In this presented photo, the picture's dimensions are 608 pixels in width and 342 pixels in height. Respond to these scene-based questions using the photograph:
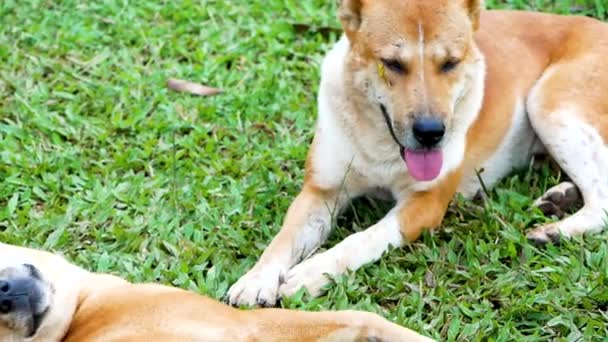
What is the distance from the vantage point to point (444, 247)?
5457 mm

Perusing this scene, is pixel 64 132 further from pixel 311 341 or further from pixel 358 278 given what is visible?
pixel 311 341

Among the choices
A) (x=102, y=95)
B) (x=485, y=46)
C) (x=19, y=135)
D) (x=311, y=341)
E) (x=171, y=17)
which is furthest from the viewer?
(x=171, y=17)

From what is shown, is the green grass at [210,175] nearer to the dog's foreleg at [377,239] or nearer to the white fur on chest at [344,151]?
the dog's foreleg at [377,239]

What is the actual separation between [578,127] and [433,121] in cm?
105

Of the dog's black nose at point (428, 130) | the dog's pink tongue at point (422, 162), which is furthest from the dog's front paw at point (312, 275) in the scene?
the dog's black nose at point (428, 130)

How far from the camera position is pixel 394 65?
531cm

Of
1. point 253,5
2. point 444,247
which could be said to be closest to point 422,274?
point 444,247

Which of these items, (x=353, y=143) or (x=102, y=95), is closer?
(x=353, y=143)

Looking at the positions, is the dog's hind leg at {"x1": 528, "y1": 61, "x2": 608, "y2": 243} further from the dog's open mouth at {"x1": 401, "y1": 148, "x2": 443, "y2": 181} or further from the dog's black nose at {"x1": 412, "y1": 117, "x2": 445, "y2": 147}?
the dog's black nose at {"x1": 412, "y1": 117, "x2": 445, "y2": 147}

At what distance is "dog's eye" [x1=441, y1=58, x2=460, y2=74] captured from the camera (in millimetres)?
5344

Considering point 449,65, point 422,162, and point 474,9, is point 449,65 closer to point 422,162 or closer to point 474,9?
point 474,9

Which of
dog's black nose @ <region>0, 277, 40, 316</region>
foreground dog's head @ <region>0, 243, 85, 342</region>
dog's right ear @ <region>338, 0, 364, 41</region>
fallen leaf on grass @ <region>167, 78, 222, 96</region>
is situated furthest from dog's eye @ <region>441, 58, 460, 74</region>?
dog's black nose @ <region>0, 277, 40, 316</region>

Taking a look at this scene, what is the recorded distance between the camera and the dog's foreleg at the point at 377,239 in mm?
5230

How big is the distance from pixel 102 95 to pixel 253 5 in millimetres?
1421
